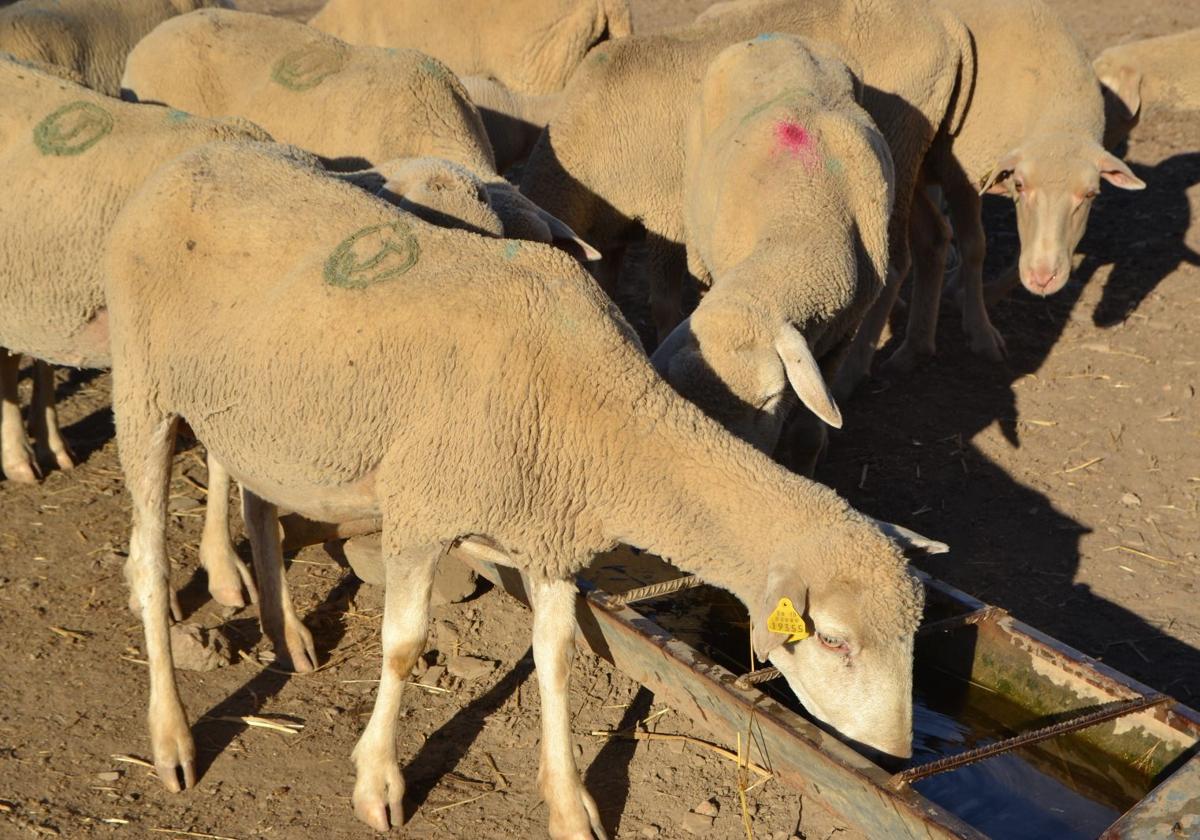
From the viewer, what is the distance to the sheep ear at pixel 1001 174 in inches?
282

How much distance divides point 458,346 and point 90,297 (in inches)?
71.2

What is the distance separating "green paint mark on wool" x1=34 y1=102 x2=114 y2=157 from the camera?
4898mm

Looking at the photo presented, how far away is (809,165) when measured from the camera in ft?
18.4

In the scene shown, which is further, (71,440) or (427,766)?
(71,440)

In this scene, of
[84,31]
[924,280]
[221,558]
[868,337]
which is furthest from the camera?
[84,31]

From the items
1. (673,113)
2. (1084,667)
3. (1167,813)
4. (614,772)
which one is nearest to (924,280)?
(673,113)

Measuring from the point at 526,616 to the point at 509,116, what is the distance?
329 cm

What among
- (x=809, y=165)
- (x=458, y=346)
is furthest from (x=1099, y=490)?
(x=458, y=346)

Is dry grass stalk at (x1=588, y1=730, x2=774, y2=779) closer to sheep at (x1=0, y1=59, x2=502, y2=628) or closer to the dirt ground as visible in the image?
the dirt ground

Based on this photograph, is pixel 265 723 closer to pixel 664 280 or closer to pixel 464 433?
pixel 464 433

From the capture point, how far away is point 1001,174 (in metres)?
7.37

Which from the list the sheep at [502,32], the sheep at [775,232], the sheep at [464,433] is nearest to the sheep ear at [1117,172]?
the sheep at [775,232]

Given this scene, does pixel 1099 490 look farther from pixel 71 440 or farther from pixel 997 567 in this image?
pixel 71 440

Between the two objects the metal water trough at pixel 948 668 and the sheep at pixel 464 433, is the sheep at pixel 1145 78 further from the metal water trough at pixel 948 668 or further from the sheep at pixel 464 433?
the sheep at pixel 464 433
